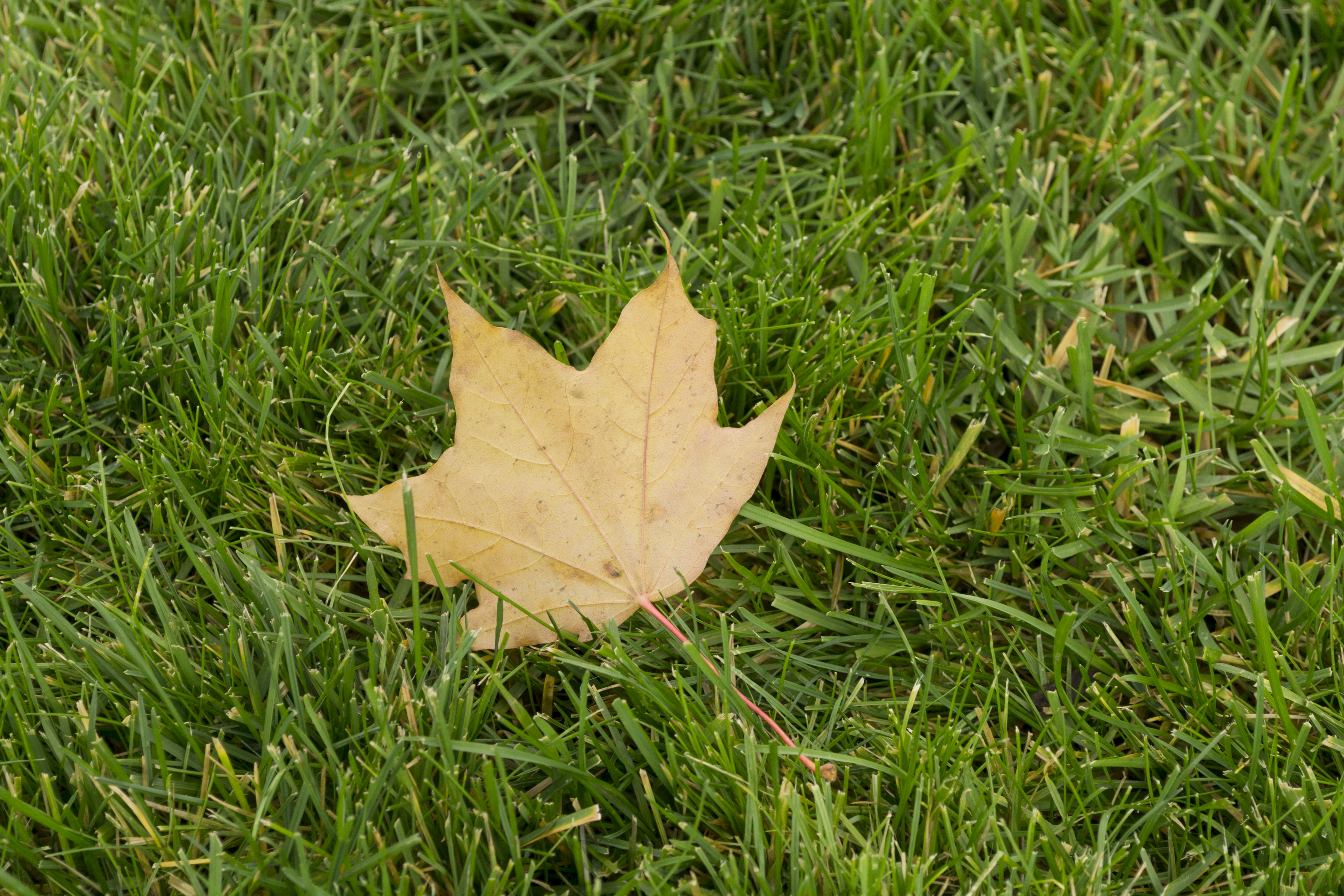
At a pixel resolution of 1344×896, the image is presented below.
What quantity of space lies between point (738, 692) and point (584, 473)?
0.43m

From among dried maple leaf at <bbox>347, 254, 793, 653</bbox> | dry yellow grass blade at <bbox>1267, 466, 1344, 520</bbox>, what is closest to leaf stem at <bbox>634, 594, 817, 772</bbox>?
dried maple leaf at <bbox>347, 254, 793, 653</bbox>

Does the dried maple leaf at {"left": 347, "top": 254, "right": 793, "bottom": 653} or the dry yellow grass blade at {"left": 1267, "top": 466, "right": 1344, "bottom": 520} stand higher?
the dried maple leaf at {"left": 347, "top": 254, "right": 793, "bottom": 653}

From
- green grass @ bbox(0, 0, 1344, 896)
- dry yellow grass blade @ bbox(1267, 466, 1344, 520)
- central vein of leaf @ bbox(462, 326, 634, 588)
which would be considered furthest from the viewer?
dry yellow grass blade @ bbox(1267, 466, 1344, 520)

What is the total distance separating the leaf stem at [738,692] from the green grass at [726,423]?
28 mm

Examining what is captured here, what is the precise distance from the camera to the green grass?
60.0 inches

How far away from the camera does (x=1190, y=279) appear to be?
7.43 feet

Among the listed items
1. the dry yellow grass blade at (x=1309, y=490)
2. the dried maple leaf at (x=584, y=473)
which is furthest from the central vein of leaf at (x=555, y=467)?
the dry yellow grass blade at (x=1309, y=490)

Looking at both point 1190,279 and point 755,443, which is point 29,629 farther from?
point 1190,279

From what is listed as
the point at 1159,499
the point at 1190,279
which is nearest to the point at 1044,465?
the point at 1159,499

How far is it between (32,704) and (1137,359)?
205 cm

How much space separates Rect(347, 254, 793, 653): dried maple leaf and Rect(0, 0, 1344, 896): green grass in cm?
10

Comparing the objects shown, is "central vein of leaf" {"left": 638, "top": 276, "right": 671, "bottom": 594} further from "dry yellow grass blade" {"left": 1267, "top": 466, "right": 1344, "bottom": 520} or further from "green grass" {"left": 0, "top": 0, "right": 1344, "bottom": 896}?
"dry yellow grass blade" {"left": 1267, "top": 466, "right": 1344, "bottom": 520}

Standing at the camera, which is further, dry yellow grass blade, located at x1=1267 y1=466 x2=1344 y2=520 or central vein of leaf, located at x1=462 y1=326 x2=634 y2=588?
dry yellow grass blade, located at x1=1267 y1=466 x2=1344 y2=520

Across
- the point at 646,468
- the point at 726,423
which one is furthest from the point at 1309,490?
the point at 646,468
